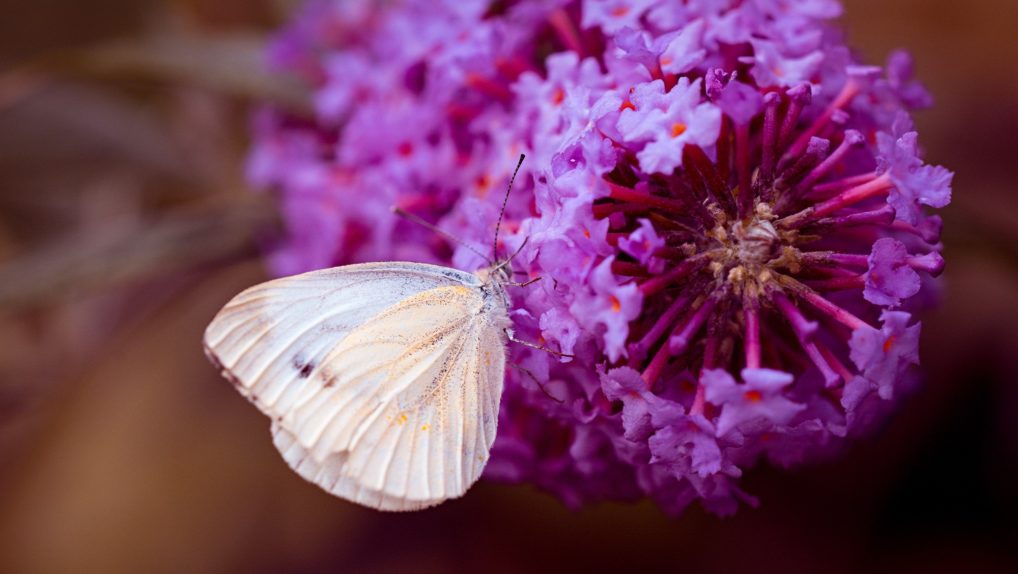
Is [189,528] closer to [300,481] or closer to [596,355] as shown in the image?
[300,481]

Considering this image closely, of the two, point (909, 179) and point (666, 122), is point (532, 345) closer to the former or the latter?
point (666, 122)

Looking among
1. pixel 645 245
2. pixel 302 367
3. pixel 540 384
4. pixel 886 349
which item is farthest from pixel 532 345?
pixel 886 349

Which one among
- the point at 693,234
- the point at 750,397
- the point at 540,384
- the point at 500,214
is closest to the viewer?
the point at 750,397

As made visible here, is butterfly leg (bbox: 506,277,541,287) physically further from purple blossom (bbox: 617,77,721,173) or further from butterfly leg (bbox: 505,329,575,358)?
purple blossom (bbox: 617,77,721,173)

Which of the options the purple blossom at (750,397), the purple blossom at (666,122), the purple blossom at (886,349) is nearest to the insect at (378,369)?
the purple blossom at (666,122)

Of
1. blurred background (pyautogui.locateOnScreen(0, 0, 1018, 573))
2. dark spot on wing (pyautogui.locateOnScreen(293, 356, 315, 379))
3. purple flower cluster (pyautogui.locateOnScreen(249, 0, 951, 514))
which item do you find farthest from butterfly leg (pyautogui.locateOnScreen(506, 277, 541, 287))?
blurred background (pyautogui.locateOnScreen(0, 0, 1018, 573))

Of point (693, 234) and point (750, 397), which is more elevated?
point (693, 234)

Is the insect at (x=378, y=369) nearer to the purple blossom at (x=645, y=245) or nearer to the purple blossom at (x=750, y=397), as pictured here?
the purple blossom at (x=645, y=245)

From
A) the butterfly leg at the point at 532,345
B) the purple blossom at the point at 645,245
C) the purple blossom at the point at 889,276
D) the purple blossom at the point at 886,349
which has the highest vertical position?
the purple blossom at the point at 889,276
